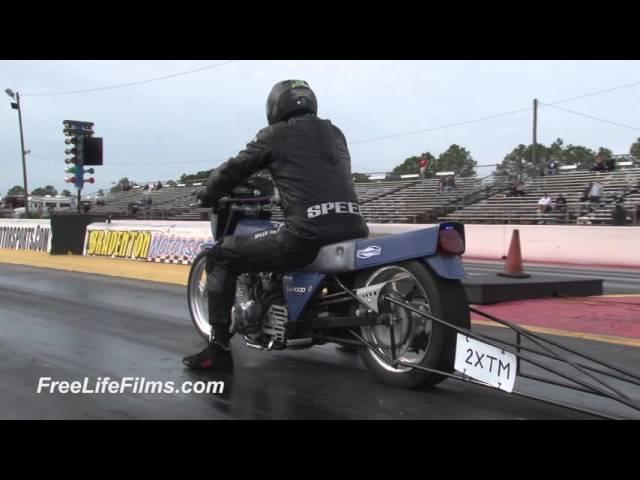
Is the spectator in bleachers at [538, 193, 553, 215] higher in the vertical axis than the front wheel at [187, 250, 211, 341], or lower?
higher

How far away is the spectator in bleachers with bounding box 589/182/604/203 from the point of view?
75.8 ft

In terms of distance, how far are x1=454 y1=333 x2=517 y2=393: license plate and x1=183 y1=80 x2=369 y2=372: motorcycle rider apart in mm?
1197

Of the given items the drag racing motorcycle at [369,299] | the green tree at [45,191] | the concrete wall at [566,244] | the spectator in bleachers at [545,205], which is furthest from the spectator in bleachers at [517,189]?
the green tree at [45,191]

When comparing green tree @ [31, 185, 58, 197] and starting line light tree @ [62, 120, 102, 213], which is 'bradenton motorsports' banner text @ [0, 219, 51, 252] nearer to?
starting line light tree @ [62, 120, 102, 213]

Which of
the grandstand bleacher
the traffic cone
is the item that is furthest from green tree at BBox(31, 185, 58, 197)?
the traffic cone

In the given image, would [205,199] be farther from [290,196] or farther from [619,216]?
[619,216]

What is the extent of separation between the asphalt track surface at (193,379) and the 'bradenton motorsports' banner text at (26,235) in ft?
34.6

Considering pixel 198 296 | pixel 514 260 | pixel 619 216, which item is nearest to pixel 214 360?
pixel 198 296

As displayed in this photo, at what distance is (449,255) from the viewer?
158 inches

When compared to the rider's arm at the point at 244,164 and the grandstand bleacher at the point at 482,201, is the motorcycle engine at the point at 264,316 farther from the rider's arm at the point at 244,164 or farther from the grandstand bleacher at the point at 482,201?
the grandstand bleacher at the point at 482,201

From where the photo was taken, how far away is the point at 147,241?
47.9ft

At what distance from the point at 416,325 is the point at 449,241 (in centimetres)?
61

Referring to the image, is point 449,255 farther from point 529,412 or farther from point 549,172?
point 549,172
